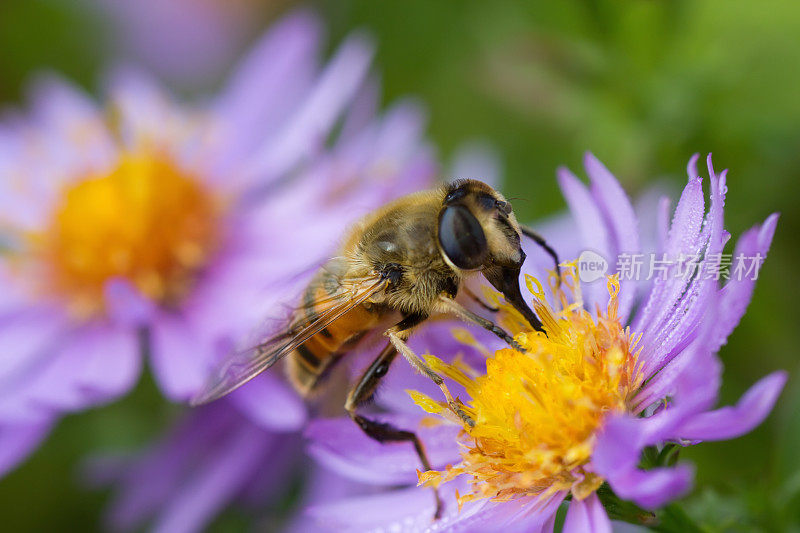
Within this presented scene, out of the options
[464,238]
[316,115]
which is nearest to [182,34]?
[316,115]

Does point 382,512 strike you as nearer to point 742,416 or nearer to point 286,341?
point 286,341

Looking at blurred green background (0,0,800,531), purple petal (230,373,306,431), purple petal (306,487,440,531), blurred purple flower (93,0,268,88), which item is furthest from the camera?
blurred purple flower (93,0,268,88)

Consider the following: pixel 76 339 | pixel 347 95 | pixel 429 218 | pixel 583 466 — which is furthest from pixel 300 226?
pixel 583 466

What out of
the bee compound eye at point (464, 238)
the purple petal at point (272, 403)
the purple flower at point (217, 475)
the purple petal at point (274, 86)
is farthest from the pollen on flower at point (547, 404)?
the purple petal at point (274, 86)

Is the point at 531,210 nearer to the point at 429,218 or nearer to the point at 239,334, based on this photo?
the point at 239,334

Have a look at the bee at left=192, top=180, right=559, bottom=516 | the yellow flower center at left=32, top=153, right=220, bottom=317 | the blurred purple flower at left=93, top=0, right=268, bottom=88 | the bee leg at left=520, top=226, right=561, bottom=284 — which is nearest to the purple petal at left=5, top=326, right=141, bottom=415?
the yellow flower center at left=32, top=153, right=220, bottom=317

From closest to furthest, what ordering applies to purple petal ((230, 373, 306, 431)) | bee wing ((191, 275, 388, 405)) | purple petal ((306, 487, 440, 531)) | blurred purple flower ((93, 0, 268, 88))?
purple petal ((306, 487, 440, 531))
bee wing ((191, 275, 388, 405))
purple petal ((230, 373, 306, 431))
blurred purple flower ((93, 0, 268, 88))

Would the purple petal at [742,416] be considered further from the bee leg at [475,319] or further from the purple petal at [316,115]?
the purple petal at [316,115]

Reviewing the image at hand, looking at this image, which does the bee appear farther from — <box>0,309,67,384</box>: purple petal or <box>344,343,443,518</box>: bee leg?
<box>0,309,67,384</box>: purple petal
